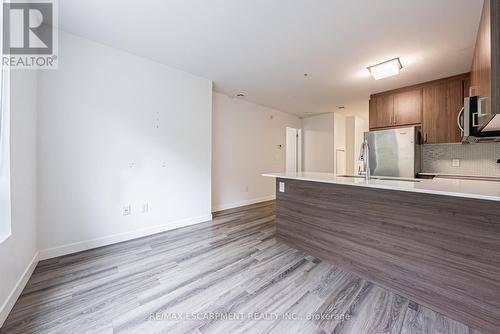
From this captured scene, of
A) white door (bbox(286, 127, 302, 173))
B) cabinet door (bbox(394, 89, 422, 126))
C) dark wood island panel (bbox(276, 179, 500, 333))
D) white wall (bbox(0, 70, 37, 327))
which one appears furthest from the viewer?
white door (bbox(286, 127, 302, 173))

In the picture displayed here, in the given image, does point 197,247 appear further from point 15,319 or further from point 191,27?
point 191,27

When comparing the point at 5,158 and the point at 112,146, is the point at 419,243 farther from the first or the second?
the point at 112,146

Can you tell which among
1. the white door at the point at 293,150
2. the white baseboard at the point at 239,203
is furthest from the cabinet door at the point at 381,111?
the white baseboard at the point at 239,203

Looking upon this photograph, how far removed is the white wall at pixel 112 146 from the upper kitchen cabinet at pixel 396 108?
3.42m

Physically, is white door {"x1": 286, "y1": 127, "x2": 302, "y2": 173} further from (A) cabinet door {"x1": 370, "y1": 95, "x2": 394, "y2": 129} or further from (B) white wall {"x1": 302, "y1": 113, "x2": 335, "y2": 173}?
(A) cabinet door {"x1": 370, "y1": 95, "x2": 394, "y2": 129}

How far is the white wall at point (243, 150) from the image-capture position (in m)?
4.32

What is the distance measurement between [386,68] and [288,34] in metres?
1.59

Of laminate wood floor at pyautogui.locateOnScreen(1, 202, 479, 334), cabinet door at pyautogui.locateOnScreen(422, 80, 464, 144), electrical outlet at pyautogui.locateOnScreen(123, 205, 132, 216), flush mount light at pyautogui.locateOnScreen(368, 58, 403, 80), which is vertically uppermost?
flush mount light at pyautogui.locateOnScreen(368, 58, 403, 80)

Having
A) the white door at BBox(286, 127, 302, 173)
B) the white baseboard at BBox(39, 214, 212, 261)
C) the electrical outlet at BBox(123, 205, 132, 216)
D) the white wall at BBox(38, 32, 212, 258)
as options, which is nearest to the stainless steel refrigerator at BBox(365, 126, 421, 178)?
the white door at BBox(286, 127, 302, 173)

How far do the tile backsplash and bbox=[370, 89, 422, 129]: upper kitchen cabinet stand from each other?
67 cm

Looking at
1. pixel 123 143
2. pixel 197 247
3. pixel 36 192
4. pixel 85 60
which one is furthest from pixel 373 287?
pixel 85 60

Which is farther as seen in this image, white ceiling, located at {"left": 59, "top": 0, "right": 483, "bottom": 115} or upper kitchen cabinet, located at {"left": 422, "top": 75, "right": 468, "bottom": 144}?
upper kitchen cabinet, located at {"left": 422, "top": 75, "right": 468, "bottom": 144}

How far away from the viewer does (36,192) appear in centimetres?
211

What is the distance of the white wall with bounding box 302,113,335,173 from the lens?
576 cm
